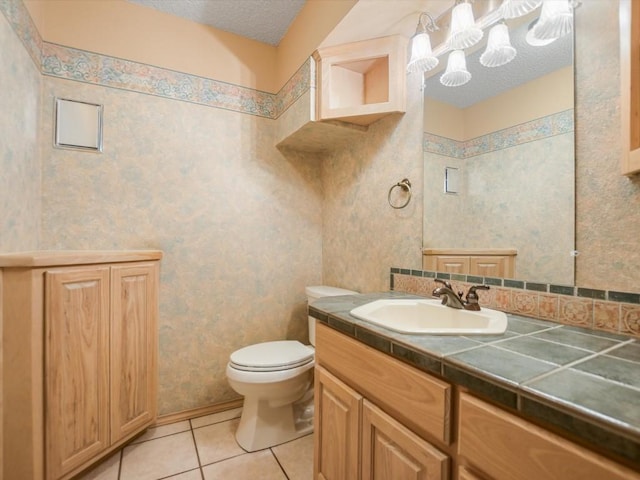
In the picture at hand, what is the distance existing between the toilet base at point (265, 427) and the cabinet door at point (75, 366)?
650mm

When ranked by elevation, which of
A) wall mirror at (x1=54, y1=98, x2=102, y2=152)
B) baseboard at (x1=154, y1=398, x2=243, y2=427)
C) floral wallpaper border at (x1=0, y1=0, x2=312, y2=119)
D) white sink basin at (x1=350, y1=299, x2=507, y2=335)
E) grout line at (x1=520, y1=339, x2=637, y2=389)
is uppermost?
floral wallpaper border at (x1=0, y1=0, x2=312, y2=119)

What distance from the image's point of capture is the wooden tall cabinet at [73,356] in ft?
3.63

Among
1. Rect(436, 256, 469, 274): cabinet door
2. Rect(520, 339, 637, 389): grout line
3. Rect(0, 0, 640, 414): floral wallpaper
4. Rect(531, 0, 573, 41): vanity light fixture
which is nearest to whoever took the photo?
Rect(520, 339, 637, 389): grout line

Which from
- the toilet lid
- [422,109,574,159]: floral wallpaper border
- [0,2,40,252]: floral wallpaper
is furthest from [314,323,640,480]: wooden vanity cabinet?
[0,2,40,252]: floral wallpaper

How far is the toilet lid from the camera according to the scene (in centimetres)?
156

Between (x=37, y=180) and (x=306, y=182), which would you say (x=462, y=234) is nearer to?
(x=306, y=182)

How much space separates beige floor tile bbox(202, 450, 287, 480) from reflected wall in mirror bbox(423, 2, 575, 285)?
4.42 feet

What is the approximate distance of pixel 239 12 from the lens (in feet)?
6.01

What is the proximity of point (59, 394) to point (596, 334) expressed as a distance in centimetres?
190

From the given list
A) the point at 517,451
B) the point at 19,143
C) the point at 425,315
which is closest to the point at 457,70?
the point at 425,315

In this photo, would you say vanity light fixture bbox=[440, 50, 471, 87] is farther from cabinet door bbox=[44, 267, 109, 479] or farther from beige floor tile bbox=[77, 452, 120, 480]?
beige floor tile bbox=[77, 452, 120, 480]

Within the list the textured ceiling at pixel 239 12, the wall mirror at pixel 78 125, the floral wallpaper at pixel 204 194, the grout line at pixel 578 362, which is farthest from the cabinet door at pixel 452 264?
the wall mirror at pixel 78 125

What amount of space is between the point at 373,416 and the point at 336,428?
0.79ft

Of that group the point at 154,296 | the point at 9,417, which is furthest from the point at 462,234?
the point at 9,417
